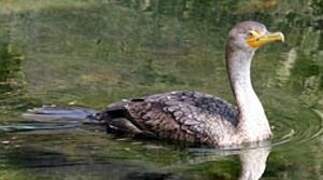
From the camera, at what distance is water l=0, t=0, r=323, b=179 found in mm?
10055

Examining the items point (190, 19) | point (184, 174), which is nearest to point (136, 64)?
point (190, 19)

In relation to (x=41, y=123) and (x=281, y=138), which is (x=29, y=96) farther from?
(x=281, y=138)

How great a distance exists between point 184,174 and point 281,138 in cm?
153

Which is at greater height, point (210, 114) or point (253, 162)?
point (210, 114)

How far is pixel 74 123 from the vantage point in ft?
37.3

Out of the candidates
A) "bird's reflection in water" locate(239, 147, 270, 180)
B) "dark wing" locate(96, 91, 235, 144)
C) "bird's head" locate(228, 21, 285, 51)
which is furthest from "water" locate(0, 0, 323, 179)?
"bird's head" locate(228, 21, 285, 51)

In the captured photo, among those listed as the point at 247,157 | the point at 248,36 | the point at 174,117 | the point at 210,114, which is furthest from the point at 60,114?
the point at 247,157

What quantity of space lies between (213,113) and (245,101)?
0.37 metres

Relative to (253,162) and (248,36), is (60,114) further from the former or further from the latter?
(253,162)

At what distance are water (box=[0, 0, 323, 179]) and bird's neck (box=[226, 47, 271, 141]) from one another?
22 cm

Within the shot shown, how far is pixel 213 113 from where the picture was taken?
35.7 feet

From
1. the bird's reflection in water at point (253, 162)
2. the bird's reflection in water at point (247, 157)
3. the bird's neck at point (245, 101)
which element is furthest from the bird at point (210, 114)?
the bird's reflection in water at point (253, 162)

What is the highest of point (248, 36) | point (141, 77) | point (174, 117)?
point (248, 36)

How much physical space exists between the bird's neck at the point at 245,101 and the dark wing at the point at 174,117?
0.43 feet
